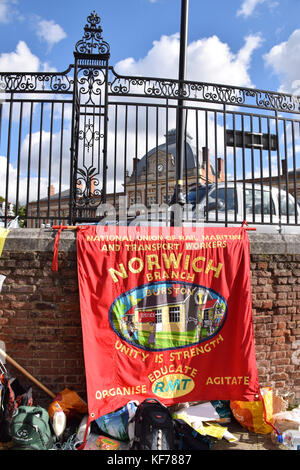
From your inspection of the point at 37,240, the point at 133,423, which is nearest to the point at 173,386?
the point at 133,423

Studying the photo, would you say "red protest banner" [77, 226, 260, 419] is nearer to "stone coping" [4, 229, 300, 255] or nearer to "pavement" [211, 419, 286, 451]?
"stone coping" [4, 229, 300, 255]

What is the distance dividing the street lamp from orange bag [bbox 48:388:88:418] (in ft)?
7.67

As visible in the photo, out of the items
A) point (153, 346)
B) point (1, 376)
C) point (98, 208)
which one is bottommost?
point (1, 376)

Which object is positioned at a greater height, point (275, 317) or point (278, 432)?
point (275, 317)

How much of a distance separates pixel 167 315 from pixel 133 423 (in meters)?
1.14

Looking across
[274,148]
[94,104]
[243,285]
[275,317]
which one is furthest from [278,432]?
[94,104]

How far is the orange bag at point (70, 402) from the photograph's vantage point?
3693 mm

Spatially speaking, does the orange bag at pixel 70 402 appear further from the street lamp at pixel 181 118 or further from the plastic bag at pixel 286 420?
the street lamp at pixel 181 118

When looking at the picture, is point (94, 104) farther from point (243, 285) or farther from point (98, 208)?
point (243, 285)

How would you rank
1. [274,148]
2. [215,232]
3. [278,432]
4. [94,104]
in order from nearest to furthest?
[278,432]
[215,232]
[94,104]
[274,148]

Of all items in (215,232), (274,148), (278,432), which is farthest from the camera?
(274,148)

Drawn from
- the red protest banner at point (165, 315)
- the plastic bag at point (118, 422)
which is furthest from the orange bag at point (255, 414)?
the plastic bag at point (118, 422)

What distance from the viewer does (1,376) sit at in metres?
3.66
